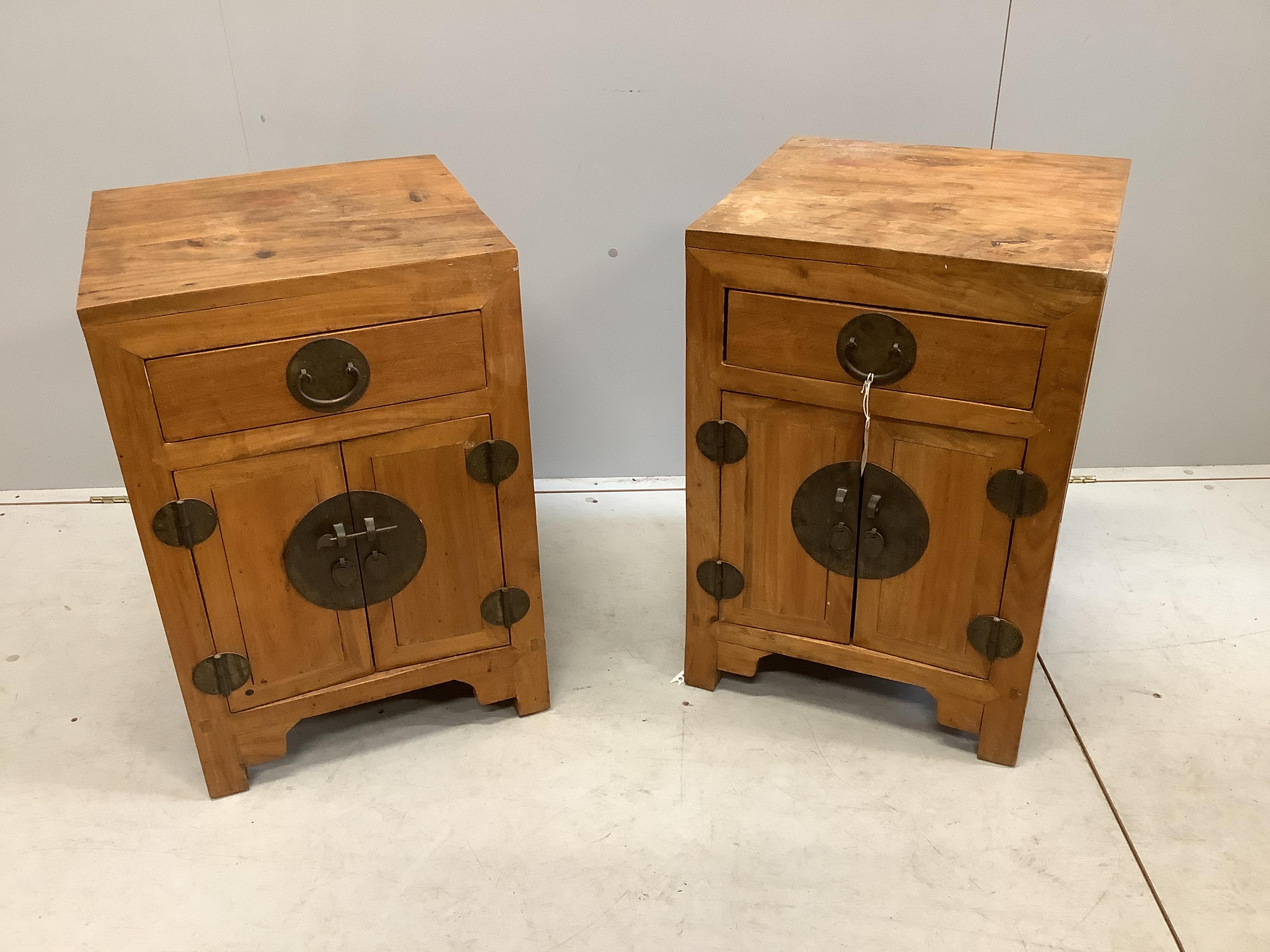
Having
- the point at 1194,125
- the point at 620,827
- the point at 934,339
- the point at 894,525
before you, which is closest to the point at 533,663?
the point at 620,827

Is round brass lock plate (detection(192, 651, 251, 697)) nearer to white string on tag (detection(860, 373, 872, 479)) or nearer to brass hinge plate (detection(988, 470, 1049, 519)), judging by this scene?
white string on tag (detection(860, 373, 872, 479))

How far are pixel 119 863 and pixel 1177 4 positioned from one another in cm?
247

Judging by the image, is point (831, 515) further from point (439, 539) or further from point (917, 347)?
A: point (439, 539)

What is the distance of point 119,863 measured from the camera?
1.61m

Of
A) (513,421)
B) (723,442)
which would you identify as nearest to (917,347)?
(723,442)

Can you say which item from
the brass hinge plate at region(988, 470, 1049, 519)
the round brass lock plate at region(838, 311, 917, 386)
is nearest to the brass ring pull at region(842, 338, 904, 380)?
the round brass lock plate at region(838, 311, 917, 386)

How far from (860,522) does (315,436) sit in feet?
2.75

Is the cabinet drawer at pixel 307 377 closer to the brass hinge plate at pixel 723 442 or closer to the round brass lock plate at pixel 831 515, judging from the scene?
the brass hinge plate at pixel 723 442

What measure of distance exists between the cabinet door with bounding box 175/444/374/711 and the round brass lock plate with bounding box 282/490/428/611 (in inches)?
0.7

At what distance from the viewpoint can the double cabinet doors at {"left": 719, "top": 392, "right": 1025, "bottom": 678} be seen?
1580mm

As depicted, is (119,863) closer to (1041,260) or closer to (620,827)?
(620,827)

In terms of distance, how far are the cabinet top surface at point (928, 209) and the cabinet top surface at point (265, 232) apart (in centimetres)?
40

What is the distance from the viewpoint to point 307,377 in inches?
58.1

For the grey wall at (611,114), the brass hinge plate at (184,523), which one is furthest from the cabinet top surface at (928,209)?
the brass hinge plate at (184,523)
